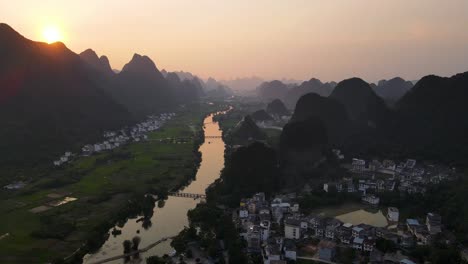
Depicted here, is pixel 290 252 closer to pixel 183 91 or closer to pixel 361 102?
pixel 361 102

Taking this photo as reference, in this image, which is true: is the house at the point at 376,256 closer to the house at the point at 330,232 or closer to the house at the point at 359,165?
the house at the point at 330,232

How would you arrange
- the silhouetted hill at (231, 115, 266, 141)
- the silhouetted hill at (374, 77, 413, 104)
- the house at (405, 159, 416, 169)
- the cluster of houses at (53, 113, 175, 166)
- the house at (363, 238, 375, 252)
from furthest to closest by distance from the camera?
1. the silhouetted hill at (374, 77, 413, 104)
2. the silhouetted hill at (231, 115, 266, 141)
3. the cluster of houses at (53, 113, 175, 166)
4. the house at (405, 159, 416, 169)
5. the house at (363, 238, 375, 252)

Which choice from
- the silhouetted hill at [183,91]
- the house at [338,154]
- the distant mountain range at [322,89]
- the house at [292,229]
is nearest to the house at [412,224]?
the house at [292,229]

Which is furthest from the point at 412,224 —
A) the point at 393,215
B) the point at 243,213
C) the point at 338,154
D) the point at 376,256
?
the point at 338,154

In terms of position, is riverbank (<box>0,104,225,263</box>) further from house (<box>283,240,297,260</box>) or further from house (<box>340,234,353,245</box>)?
house (<box>340,234,353,245</box>)

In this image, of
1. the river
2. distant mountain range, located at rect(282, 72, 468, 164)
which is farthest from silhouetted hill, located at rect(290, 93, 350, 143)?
the river

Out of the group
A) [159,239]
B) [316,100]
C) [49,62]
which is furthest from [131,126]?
[159,239]
